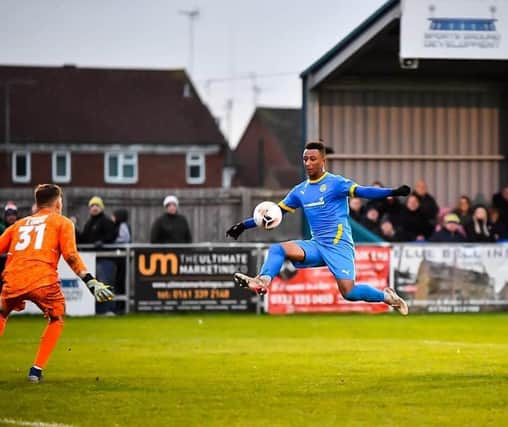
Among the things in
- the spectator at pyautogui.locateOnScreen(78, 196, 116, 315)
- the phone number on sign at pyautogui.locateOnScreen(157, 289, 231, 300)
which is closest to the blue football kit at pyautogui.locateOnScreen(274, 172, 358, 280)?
the phone number on sign at pyautogui.locateOnScreen(157, 289, 231, 300)

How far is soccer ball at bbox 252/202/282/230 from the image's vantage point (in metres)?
14.0

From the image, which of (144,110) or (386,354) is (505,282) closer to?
(386,354)

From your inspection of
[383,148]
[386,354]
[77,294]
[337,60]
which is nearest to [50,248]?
[386,354]

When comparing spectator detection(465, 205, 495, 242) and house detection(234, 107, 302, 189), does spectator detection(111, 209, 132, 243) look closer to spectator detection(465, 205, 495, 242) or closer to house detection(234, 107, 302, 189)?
spectator detection(465, 205, 495, 242)

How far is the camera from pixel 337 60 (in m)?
27.0

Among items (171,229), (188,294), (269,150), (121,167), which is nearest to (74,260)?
(188,294)

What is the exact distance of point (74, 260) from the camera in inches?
491

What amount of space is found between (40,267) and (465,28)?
15280mm

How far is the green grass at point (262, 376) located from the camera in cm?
1054

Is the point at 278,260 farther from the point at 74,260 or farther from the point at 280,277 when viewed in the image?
the point at 280,277

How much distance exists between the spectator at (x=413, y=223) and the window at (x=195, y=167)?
168 feet

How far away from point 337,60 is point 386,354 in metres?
12.3

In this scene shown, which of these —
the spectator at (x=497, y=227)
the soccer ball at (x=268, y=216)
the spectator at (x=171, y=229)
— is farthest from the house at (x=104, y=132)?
the soccer ball at (x=268, y=216)

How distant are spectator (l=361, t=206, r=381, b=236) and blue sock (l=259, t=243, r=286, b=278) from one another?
12116 millimetres
